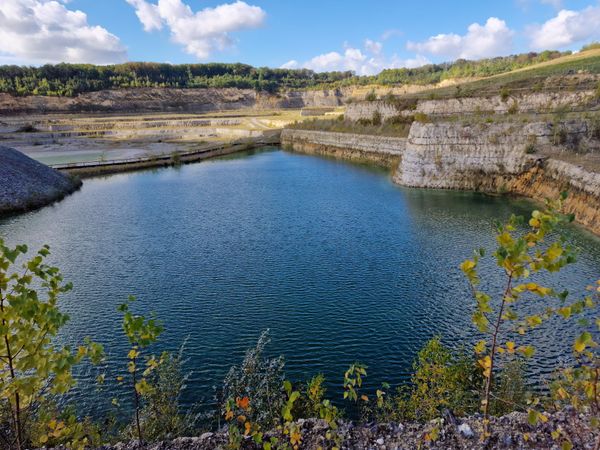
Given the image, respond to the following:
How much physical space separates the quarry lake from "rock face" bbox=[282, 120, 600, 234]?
248 cm

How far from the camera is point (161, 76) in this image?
7219 inches

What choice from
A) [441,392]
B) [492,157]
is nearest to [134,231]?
[441,392]

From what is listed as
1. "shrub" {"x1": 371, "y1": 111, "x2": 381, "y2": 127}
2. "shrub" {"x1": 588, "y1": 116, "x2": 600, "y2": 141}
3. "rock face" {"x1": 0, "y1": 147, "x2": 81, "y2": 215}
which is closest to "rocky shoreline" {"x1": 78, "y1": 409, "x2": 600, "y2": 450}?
"shrub" {"x1": 588, "y1": 116, "x2": 600, "y2": 141}

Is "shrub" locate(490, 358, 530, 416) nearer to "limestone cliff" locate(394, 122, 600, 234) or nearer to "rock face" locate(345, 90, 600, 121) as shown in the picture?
"limestone cliff" locate(394, 122, 600, 234)

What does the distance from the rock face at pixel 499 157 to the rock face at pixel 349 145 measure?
10555 mm

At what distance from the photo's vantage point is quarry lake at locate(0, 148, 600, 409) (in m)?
16.1

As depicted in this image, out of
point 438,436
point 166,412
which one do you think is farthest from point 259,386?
point 438,436

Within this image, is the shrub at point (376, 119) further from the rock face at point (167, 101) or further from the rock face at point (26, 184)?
the rock face at point (167, 101)

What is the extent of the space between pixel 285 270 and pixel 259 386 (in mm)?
10707

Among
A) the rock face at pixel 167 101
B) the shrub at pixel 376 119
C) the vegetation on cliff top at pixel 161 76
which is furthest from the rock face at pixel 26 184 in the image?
the vegetation on cliff top at pixel 161 76

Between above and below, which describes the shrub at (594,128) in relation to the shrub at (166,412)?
above

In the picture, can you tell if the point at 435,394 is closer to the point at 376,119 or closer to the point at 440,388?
the point at 440,388

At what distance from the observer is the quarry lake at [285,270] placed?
16.1 m

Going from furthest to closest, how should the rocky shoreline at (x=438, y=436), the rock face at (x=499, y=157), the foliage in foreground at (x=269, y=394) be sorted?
the rock face at (x=499, y=157)
the rocky shoreline at (x=438, y=436)
the foliage in foreground at (x=269, y=394)
